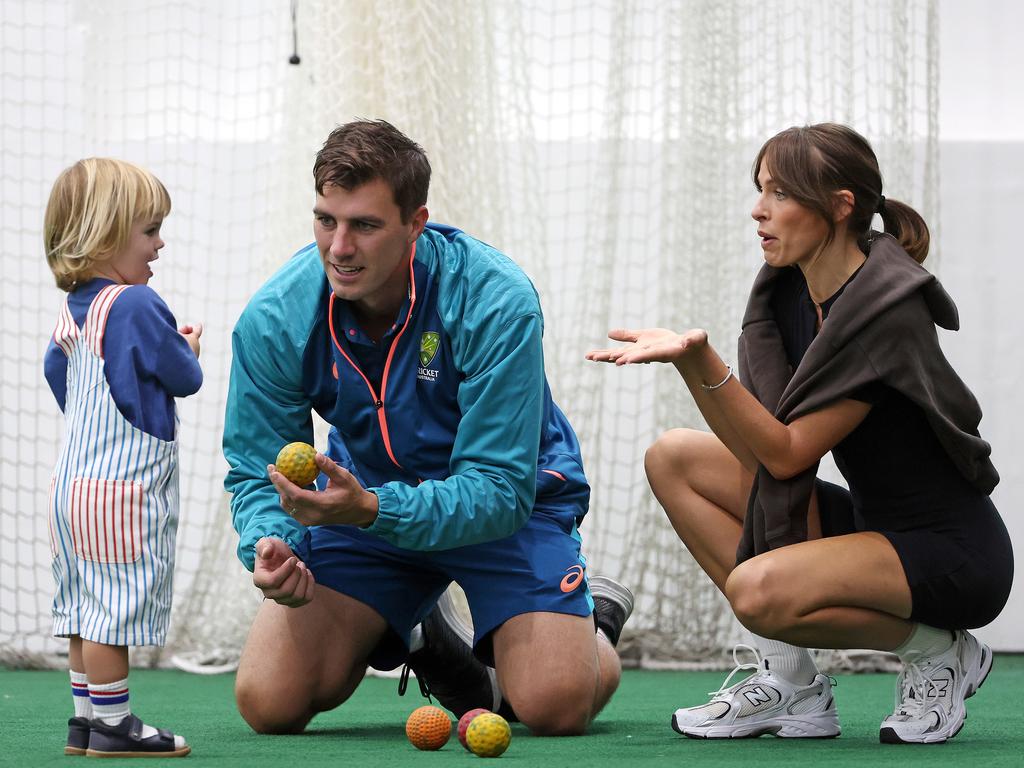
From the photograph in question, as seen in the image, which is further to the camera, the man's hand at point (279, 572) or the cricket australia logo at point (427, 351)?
the cricket australia logo at point (427, 351)

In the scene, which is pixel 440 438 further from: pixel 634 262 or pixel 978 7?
pixel 978 7

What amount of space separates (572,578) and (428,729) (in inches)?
17.0

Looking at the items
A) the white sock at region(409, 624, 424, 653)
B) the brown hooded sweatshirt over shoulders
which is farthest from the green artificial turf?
the brown hooded sweatshirt over shoulders

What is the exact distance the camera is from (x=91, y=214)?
207cm

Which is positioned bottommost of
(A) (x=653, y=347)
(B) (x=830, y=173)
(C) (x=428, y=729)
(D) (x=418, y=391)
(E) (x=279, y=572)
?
(C) (x=428, y=729)

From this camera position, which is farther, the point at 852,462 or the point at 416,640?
the point at 416,640

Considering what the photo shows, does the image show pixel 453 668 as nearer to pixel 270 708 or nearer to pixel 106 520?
pixel 270 708

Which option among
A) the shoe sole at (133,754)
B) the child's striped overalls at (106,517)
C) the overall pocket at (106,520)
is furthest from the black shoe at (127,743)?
the overall pocket at (106,520)

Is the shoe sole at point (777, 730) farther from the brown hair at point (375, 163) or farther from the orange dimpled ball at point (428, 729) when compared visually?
the brown hair at point (375, 163)

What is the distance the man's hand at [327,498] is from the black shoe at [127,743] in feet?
1.21

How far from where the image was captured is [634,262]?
3871mm

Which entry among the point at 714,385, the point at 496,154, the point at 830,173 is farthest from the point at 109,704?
the point at 496,154

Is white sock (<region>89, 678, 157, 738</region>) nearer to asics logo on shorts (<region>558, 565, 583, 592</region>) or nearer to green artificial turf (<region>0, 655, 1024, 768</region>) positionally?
green artificial turf (<region>0, 655, 1024, 768</region>)

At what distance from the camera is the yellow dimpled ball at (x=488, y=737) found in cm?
187
